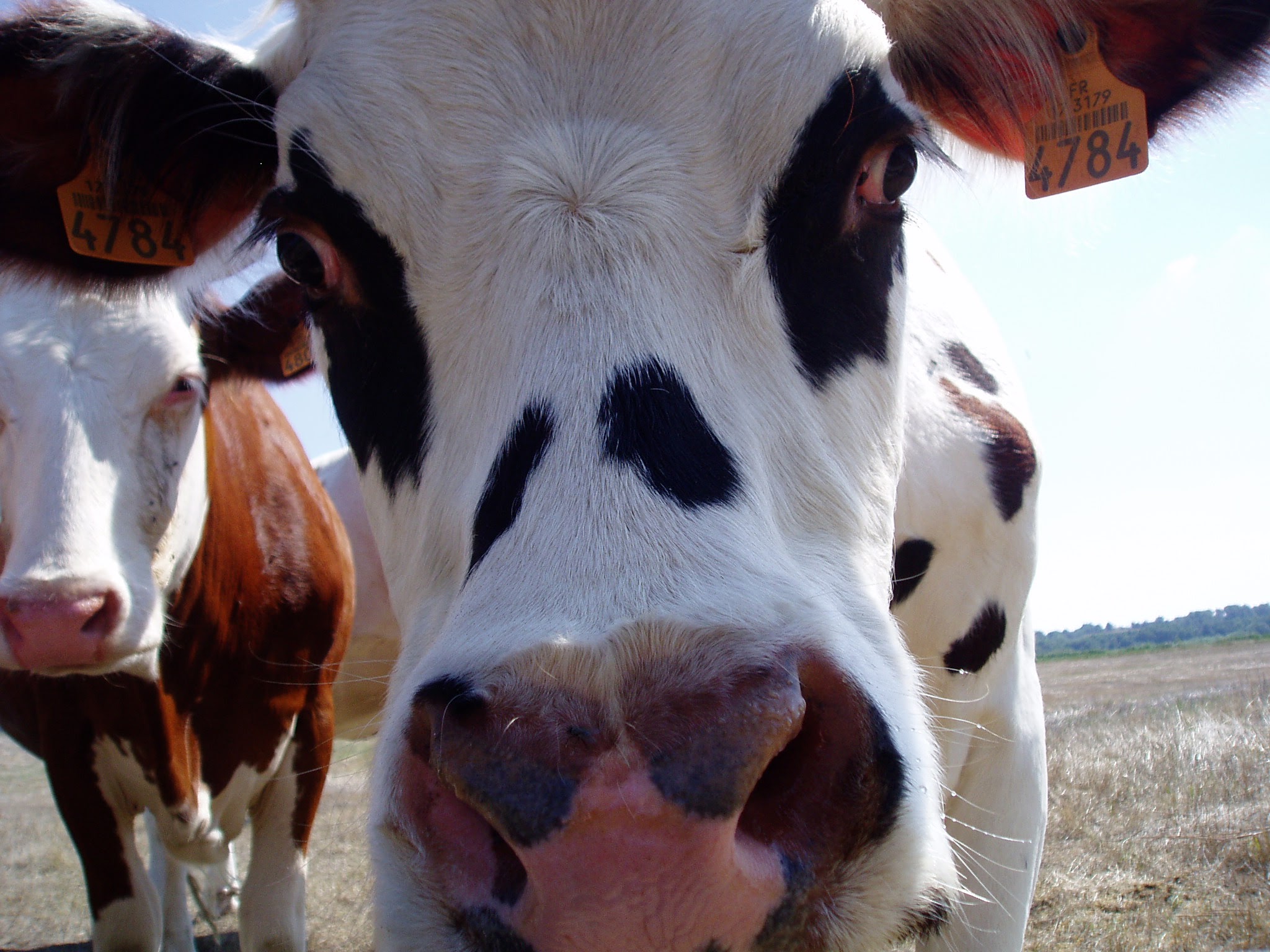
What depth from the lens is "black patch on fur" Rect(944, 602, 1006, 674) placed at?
315 cm

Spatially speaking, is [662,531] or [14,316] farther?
[14,316]

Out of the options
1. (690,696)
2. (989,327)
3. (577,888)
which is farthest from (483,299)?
(989,327)

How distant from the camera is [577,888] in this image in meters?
1.07

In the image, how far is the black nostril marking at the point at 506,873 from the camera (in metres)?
1.12

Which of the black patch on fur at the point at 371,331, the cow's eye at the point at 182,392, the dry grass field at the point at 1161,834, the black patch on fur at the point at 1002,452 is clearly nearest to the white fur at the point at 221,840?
the cow's eye at the point at 182,392

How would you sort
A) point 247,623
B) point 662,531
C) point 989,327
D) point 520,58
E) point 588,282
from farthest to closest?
point 247,623
point 989,327
point 520,58
point 588,282
point 662,531

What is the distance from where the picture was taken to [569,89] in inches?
72.6

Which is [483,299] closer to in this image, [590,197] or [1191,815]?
[590,197]

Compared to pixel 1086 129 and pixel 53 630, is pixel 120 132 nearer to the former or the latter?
pixel 53 630

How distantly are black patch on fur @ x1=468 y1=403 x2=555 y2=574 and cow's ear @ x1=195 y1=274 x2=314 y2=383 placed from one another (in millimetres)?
3249

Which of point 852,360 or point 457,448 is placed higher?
point 852,360

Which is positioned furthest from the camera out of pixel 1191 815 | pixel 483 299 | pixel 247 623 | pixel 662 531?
pixel 1191 815

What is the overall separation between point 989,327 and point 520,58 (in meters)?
2.56

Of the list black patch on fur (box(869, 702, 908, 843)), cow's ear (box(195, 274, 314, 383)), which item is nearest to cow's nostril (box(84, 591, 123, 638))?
cow's ear (box(195, 274, 314, 383))
